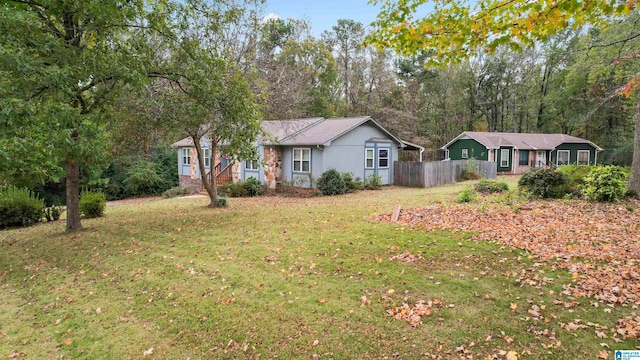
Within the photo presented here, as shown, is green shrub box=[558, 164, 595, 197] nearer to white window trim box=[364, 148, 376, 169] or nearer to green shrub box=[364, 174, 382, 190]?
green shrub box=[364, 174, 382, 190]

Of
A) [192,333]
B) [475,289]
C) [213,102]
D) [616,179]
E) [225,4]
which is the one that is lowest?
[192,333]

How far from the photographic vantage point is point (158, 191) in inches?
1065

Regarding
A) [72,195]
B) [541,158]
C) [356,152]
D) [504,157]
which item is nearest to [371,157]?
A: [356,152]

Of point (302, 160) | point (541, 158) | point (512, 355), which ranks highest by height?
point (541, 158)

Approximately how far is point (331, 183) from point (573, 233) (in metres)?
11.8

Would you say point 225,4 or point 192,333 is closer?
point 192,333

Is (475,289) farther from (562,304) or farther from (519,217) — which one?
(519,217)

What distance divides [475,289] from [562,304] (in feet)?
3.35

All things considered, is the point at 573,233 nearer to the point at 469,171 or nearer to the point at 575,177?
the point at 575,177

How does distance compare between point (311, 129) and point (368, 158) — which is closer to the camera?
point (368, 158)

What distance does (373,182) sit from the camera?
20.8 metres

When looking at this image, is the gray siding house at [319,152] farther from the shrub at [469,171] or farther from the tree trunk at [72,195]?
the tree trunk at [72,195]

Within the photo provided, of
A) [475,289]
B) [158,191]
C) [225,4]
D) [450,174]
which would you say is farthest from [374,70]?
[475,289]

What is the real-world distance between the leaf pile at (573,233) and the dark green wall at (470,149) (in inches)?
Answer: 808
